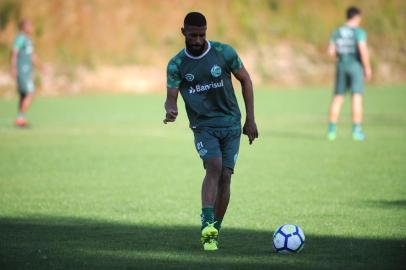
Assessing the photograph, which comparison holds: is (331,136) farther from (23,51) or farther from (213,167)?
(213,167)

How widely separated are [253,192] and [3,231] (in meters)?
3.82

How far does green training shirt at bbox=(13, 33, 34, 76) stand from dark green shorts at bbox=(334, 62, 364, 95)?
26.6 ft

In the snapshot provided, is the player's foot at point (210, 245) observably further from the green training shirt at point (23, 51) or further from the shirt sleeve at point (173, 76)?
the green training shirt at point (23, 51)

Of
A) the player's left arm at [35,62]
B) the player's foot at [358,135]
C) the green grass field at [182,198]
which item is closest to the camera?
the green grass field at [182,198]

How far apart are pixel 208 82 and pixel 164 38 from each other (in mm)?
35804

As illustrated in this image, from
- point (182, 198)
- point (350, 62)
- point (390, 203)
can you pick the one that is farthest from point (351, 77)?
point (390, 203)

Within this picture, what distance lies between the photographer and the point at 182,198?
11.6 m

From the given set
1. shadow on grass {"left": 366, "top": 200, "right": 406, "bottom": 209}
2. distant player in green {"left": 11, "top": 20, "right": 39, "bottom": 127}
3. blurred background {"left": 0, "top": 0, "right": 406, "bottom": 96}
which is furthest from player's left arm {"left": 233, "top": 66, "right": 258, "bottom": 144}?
blurred background {"left": 0, "top": 0, "right": 406, "bottom": 96}

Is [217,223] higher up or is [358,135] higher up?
[358,135]

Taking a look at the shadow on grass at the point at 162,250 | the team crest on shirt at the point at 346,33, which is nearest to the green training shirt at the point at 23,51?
the team crest on shirt at the point at 346,33

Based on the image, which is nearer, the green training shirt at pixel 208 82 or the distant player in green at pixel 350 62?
the green training shirt at pixel 208 82

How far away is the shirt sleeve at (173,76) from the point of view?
27.6 feet

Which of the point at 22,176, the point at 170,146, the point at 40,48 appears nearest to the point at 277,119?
the point at 170,146

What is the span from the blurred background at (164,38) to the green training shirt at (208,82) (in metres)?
31.6
